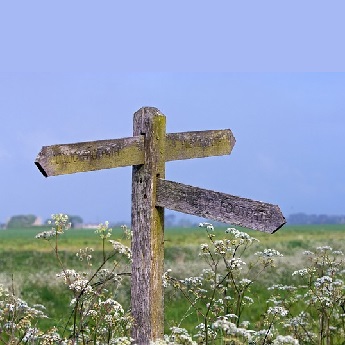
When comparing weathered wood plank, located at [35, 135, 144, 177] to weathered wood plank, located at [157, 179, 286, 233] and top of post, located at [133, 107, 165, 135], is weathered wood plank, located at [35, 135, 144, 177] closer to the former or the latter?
top of post, located at [133, 107, 165, 135]

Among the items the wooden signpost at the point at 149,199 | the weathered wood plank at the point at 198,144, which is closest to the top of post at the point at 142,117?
the wooden signpost at the point at 149,199

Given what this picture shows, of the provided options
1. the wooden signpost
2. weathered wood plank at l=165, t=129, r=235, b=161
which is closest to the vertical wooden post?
the wooden signpost

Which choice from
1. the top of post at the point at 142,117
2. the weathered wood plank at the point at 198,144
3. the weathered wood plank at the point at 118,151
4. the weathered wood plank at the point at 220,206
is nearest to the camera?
the weathered wood plank at the point at 220,206

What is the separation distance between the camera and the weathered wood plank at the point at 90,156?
7348 mm

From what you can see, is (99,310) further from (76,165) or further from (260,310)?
(260,310)

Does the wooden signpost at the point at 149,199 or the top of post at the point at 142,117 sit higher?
the top of post at the point at 142,117

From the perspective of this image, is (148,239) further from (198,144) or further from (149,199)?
(198,144)

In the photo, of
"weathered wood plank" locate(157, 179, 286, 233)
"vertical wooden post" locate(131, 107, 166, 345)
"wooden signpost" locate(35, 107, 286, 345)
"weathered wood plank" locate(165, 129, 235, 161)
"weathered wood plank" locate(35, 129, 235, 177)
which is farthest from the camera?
"weathered wood plank" locate(165, 129, 235, 161)

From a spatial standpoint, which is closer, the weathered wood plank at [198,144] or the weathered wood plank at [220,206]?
the weathered wood plank at [220,206]

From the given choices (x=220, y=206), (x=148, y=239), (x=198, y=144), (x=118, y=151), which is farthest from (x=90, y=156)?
(x=198, y=144)

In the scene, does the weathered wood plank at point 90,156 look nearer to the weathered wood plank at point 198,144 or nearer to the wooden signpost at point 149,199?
the wooden signpost at point 149,199

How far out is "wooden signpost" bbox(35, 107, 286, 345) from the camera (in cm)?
770

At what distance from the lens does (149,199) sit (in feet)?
26.6

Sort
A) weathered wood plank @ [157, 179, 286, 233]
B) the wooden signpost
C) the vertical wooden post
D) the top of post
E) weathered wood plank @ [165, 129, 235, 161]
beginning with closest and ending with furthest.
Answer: weathered wood plank @ [157, 179, 286, 233] → the wooden signpost → the vertical wooden post → the top of post → weathered wood plank @ [165, 129, 235, 161]
